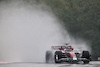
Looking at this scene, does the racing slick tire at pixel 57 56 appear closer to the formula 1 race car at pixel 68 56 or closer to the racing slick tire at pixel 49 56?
the formula 1 race car at pixel 68 56

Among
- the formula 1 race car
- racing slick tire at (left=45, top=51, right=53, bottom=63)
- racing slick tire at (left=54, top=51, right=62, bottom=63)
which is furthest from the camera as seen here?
racing slick tire at (left=45, top=51, right=53, bottom=63)

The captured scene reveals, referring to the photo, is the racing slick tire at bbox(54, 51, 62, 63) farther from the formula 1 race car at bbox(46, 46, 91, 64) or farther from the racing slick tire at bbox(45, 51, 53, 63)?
the racing slick tire at bbox(45, 51, 53, 63)

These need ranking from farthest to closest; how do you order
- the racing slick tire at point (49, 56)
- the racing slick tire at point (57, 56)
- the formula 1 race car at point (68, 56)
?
1. the racing slick tire at point (49, 56)
2. the racing slick tire at point (57, 56)
3. the formula 1 race car at point (68, 56)

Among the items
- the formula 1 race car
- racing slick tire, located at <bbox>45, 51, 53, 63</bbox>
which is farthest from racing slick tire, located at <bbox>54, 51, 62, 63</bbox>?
racing slick tire, located at <bbox>45, 51, 53, 63</bbox>

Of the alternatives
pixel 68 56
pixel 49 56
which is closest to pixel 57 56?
pixel 68 56

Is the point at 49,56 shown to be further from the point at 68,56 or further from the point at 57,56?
the point at 57,56

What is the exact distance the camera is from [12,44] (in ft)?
137

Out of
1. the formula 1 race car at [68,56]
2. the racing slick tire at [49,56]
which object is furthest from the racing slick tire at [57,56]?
the racing slick tire at [49,56]

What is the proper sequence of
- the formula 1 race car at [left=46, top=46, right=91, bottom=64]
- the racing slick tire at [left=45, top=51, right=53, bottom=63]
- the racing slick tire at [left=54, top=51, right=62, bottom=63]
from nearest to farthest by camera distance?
the formula 1 race car at [left=46, top=46, right=91, bottom=64], the racing slick tire at [left=54, top=51, right=62, bottom=63], the racing slick tire at [left=45, top=51, right=53, bottom=63]

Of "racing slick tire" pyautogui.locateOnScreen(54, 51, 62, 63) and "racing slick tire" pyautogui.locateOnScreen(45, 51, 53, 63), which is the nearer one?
"racing slick tire" pyautogui.locateOnScreen(54, 51, 62, 63)

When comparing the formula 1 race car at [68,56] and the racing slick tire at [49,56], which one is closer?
the formula 1 race car at [68,56]

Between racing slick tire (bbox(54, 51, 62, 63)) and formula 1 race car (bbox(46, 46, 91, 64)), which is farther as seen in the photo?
racing slick tire (bbox(54, 51, 62, 63))

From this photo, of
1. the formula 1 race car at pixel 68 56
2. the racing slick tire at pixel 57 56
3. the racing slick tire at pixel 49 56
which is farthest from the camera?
the racing slick tire at pixel 49 56

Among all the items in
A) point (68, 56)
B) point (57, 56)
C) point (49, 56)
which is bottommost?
point (57, 56)
